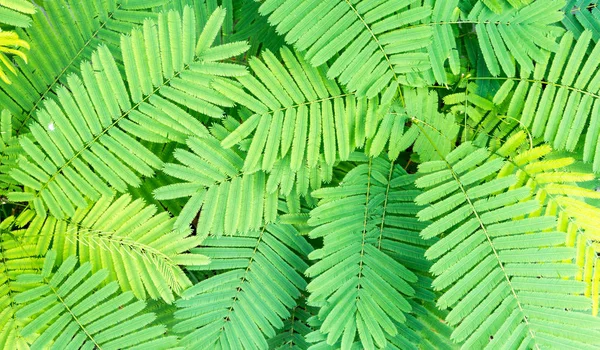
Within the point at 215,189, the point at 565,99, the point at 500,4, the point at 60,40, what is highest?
the point at 60,40

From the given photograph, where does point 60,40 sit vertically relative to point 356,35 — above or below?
above

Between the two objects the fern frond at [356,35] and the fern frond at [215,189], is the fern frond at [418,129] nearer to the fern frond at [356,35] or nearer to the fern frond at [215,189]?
the fern frond at [356,35]

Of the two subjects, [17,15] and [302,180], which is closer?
[17,15]

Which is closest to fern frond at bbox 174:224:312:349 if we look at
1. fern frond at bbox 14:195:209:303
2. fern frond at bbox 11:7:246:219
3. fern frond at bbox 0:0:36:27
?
fern frond at bbox 14:195:209:303

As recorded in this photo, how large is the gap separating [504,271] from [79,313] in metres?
1.50

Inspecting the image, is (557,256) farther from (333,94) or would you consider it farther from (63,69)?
(63,69)

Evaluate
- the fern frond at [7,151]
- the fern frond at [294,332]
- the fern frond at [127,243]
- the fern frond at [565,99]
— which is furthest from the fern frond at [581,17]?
the fern frond at [7,151]

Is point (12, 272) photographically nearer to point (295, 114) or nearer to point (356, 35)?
point (295, 114)

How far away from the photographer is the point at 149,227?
6.14ft

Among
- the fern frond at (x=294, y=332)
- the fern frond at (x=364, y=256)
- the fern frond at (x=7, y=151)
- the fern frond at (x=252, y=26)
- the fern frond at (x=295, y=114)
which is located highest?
the fern frond at (x=252, y=26)

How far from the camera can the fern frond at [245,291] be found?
6.33ft

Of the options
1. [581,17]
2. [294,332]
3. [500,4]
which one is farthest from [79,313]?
[581,17]

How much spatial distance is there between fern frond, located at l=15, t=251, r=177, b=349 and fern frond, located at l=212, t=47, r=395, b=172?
667mm

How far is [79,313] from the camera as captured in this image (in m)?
1.77
